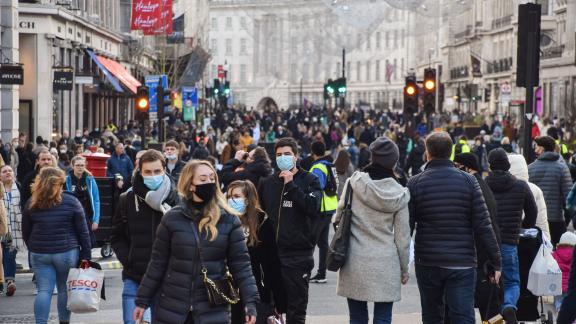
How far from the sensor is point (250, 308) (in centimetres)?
823

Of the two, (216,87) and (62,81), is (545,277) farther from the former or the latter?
(216,87)

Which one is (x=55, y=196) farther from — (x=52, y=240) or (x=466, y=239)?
(x=466, y=239)

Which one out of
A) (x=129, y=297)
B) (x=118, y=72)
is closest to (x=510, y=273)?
(x=129, y=297)

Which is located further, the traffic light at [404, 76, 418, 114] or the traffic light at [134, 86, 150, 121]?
the traffic light at [404, 76, 418, 114]

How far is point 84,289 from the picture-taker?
1101 cm

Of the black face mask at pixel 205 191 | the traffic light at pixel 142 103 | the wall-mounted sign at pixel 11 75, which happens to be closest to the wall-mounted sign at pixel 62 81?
the traffic light at pixel 142 103

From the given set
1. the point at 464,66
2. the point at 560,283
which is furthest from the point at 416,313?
the point at 464,66

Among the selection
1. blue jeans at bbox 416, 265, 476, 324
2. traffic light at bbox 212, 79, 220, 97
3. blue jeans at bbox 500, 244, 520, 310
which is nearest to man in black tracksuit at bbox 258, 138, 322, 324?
blue jeans at bbox 416, 265, 476, 324

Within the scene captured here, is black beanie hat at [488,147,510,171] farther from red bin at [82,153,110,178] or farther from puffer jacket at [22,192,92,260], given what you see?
red bin at [82,153,110,178]

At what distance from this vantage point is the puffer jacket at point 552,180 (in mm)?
15680

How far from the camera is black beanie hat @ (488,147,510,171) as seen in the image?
1191 centimetres

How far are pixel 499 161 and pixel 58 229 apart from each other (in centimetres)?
390

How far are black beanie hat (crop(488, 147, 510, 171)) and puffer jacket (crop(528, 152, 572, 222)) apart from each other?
3805 mm

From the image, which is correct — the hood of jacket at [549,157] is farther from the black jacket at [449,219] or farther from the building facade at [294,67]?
the building facade at [294,67]
